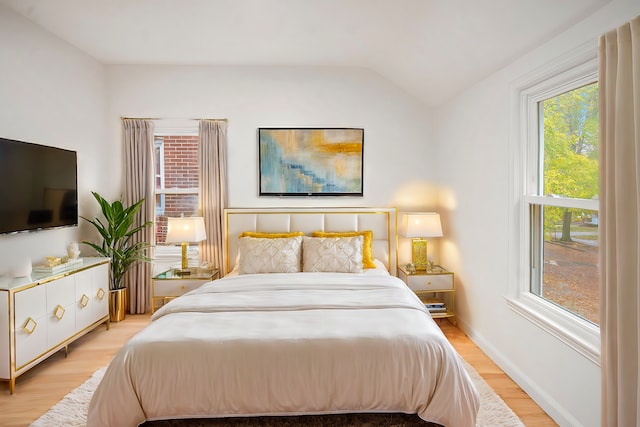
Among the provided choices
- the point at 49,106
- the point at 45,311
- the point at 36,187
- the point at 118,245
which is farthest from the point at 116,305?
the point at 49,106

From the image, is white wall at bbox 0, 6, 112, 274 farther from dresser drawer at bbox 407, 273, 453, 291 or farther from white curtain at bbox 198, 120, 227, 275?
dresser drawer at bbox 407, 273, 453, 291

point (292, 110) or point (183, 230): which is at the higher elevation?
point (292, 110)

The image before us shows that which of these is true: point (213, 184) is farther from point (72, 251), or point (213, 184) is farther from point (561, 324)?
point (561, 324)

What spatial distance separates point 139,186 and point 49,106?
114cm

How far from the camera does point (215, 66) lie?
4.29 meters

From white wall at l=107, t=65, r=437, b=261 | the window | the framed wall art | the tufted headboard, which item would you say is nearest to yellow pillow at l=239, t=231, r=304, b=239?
the tufted headboard

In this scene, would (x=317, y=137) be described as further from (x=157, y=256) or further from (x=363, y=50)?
(x=157, y=256)

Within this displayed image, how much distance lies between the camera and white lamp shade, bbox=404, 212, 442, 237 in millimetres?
3943

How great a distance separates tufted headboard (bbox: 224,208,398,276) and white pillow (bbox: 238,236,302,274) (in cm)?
41

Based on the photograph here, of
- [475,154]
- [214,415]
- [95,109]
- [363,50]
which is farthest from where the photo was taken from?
[95,109]

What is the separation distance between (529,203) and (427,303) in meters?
1.55

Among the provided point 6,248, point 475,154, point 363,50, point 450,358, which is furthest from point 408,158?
point 6,248

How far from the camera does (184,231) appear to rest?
391 cm

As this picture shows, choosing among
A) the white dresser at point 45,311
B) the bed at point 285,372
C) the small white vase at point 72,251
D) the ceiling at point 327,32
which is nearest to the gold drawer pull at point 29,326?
the white dresser at point 45,311
